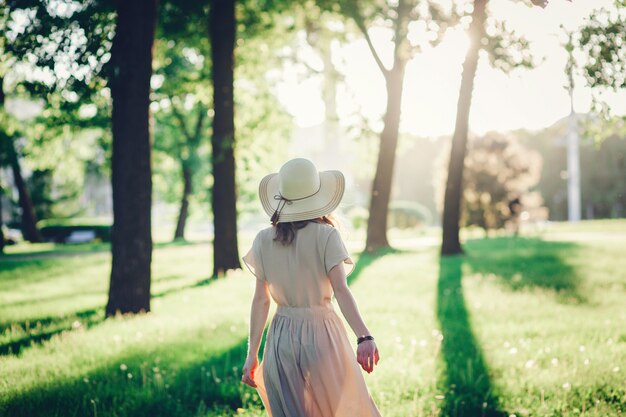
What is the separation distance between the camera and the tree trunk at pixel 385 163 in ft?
58.0

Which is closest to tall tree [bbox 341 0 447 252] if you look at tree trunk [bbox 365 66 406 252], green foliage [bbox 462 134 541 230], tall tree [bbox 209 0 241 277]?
tree trunk [bbox 365 66 406 252]

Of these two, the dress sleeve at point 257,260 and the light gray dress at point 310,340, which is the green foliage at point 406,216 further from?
the light gray dress at point 310,340

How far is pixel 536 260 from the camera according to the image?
13742mm

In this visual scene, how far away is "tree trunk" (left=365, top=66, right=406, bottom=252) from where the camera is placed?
1767cm

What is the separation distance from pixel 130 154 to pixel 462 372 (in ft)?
18.0

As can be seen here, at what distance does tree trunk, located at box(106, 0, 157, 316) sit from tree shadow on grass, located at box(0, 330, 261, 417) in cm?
254

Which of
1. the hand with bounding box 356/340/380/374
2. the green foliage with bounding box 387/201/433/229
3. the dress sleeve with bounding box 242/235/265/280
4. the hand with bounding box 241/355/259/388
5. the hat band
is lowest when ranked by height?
the green foliage with bounding box 387/201/433/229

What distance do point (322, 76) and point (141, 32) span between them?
11643mm

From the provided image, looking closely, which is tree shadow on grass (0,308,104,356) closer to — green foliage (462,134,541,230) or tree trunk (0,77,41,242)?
tree trunk (0,77,41,242)

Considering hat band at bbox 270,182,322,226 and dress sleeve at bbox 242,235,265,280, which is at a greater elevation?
hat band at bbox 270,182,322,226

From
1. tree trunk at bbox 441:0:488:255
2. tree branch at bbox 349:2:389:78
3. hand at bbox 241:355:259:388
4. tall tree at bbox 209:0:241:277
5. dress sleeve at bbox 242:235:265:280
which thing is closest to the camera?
dress sleeve at bbox 242:235:265:280

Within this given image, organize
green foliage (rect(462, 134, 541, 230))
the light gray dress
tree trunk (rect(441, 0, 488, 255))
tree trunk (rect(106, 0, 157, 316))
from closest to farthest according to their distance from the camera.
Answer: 1. the light gray dress
2. tree trunk (rect(106, 0, 157, 316))
3. tree trunk (rect(441, 0, 488, 255))
4. green foliage (rect(462, 134, 541, 230))

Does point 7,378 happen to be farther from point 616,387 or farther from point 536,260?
point 536,260

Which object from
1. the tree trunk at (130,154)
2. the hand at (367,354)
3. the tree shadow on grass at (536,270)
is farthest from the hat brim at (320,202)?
the tree shadow on grass at (536,270)
